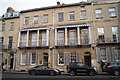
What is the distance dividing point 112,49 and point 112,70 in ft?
15.1

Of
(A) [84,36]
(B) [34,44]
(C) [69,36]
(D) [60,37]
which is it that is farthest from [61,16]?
(B) [34,44]

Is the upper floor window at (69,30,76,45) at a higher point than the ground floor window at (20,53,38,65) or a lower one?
higher

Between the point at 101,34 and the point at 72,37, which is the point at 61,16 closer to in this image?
the point at 72,37

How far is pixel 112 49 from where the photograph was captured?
16.9 meters

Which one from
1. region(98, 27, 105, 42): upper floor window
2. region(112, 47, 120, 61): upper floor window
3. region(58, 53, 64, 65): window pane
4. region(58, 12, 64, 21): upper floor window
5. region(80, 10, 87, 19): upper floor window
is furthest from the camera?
region(58, 12, 64, 21): upper floor window

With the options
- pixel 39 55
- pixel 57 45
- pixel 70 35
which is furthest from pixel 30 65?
pixel 70 35

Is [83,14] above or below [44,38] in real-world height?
above

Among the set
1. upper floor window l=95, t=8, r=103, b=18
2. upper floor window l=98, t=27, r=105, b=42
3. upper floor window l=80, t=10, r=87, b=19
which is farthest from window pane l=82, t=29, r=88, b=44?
upper floor window l=95, t=8, r=103, b=18

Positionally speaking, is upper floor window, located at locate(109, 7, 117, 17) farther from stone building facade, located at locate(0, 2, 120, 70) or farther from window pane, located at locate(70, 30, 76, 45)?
window pane, located at locate(70, 30, 76, 45)

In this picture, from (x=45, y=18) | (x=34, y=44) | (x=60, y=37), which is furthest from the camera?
(x=45, y=18)

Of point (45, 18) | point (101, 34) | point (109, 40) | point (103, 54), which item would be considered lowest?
point (103, 54)

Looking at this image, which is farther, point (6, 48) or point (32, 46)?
point (6, 48)

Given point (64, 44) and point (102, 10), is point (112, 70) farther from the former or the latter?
point (102, 10)

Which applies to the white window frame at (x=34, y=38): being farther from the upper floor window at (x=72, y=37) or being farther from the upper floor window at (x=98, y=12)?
the upper floor window at (x=98, y=12)
